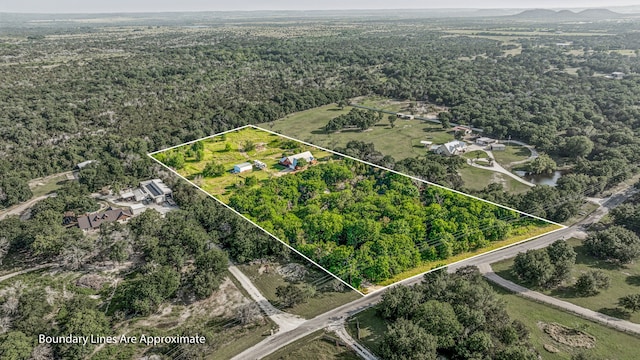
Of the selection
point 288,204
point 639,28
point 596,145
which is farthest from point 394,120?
point 639,28

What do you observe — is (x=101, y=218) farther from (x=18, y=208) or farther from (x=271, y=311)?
(x=271, y=311)

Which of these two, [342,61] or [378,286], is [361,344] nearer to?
[378,286]

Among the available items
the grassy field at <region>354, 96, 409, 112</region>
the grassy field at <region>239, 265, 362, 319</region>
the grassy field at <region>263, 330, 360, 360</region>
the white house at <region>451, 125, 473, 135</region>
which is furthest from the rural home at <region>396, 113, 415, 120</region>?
the grassy field at <region>263, 330, 360, 360</region>

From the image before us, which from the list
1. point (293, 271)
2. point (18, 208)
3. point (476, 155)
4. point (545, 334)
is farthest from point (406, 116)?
point (18, 208)

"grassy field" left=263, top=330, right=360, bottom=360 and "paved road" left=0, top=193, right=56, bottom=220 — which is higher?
"paved road" left=0, top=193, right=56, bottom=220

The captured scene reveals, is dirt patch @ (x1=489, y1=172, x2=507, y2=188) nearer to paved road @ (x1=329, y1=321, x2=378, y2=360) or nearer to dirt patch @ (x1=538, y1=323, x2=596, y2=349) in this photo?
dirt patch @ (x1=538, y1=323, x2=596, y2=349)

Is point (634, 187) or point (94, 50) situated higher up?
point (94, 50)
